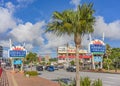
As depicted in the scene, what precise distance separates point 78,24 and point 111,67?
211 ft

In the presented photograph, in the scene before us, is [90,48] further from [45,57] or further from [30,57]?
[45,57]

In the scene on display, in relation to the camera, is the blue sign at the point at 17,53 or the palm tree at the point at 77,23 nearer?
the palm tree at the point at 77,23

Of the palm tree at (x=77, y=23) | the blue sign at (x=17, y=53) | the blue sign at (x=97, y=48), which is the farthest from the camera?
the blue sign at (x=17, y=53)

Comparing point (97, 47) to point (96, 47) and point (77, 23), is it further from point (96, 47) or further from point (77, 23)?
point (77, 23)

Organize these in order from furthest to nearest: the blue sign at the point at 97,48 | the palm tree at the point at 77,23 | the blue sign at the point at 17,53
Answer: the blue sign at the point at 17,53, the blue sign at the point at 97,48, the palm tree at the point at 77,23

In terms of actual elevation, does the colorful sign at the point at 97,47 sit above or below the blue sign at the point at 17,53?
above

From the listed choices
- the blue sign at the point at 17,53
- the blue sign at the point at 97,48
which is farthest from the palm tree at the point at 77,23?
the blue sign at the point at 17,53

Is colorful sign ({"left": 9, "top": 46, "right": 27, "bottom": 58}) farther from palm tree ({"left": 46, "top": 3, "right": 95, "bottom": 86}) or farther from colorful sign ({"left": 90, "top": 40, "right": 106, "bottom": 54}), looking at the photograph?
palm tree ({"left": 46, "top": 3, "right": 95, "bottom": 86})

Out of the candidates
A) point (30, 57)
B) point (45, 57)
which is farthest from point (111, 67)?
point (45, 57)

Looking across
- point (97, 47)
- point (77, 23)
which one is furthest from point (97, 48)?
point (77, 23)

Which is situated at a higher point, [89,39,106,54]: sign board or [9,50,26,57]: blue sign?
[89,39,106,54]: sign board

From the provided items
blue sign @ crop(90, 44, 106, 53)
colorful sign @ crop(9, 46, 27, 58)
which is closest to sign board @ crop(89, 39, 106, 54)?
blue sign @ crop(90, 44, 106, 53)

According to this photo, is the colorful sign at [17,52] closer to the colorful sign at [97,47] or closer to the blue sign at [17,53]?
the blue sign at [17,53]

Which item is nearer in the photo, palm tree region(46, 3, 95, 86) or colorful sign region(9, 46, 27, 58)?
palm tree region(46, 3, 95, 86)
